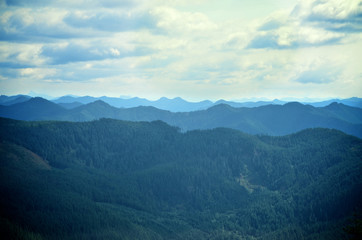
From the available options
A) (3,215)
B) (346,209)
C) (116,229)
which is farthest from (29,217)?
(346,209)

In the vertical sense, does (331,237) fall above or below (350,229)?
below

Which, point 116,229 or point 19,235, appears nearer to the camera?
point 19,235

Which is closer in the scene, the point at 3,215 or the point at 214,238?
the point at 3,215

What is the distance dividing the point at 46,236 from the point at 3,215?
2717cm

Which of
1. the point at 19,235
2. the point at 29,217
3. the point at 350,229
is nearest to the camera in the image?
the point at 350,229

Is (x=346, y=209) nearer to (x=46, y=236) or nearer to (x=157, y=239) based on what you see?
(x=157, y=239)

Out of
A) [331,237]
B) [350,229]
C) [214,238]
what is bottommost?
[214,238]

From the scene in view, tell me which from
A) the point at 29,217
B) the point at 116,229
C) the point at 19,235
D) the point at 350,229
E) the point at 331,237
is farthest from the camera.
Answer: the point at 116,229

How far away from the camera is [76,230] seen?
593 ft

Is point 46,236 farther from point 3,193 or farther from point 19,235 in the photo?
point 3,193

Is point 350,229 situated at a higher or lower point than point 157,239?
higher

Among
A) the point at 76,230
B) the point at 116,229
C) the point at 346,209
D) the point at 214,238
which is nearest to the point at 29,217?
the point at 76,230

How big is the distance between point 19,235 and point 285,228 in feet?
473

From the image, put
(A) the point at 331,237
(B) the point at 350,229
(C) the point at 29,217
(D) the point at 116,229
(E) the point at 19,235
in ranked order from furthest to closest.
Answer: (D) the point at 116,229, (C) the point at 29,217, (A) the point at 331,237, (E) the point at 19,235, (B) the point at 350,229
